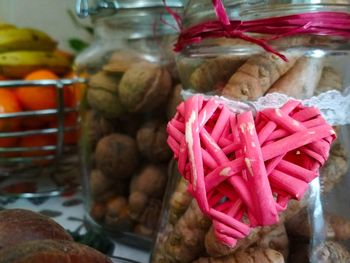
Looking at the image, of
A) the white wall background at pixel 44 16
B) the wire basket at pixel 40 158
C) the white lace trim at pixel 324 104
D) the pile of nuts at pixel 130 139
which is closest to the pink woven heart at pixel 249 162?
the white lace trim at pixel 324 104

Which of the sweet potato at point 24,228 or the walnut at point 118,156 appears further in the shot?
the walnut at point 118,156

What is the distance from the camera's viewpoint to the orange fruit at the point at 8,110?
55 cm

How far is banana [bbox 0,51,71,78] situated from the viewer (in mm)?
588

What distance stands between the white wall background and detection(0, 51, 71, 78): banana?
0.25 meters

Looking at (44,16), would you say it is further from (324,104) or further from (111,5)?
(324,104)

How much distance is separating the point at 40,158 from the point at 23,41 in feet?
0.54

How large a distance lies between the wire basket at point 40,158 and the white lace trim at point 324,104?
279 millimetres

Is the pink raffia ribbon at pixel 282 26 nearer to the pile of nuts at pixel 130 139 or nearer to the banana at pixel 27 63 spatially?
the pile of nuts at pixel 130 139

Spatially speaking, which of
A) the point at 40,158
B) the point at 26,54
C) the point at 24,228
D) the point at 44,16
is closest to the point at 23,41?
the point at 26,54

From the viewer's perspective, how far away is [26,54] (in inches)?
23.8

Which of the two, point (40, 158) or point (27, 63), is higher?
point (27, 63)

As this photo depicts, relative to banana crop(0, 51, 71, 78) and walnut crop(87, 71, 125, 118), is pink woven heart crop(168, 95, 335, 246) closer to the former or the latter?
walnut crop(87, 71, 125, 118)

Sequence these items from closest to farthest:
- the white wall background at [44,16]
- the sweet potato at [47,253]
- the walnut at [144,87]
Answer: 1. the sweet potato at [47,253]
2. the walnut at [144,87]
3. the white wall background at [44,16]

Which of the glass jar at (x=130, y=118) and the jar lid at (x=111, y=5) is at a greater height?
the jar lid at (x=111, y=5)
